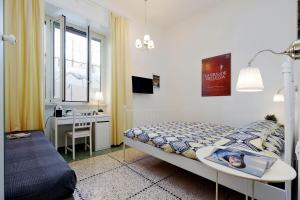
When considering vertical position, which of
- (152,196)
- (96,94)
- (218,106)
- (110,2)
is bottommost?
(152,196)

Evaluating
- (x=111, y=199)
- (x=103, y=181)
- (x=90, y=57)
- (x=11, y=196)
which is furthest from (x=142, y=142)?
(x=90, y=57)

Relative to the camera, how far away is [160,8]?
364 cm

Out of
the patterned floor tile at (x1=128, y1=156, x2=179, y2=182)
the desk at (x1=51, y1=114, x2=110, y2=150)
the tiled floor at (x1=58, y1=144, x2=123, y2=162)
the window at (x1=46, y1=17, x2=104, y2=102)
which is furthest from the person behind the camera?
the window at (x1=46, y1=17, x2=104, y2=102)

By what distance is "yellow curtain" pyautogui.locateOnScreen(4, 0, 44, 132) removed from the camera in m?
2.29

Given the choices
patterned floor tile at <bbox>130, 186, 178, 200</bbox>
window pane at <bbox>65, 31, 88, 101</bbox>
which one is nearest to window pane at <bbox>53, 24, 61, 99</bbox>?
window pane at <bbox>65, 31, 88, 101</bbox>

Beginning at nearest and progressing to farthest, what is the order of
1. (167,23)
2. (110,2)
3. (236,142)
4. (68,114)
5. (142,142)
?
(236,142)
(142,142)
(68,114)
(110,2)
(167,23)

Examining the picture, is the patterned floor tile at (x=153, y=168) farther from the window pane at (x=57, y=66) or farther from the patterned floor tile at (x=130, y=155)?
the window pane at (x=57, y=66)

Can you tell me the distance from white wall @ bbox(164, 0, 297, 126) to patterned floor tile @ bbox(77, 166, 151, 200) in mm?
2311

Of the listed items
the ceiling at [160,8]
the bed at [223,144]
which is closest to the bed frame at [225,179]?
the bed at [223,144]

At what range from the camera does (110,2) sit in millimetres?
3416

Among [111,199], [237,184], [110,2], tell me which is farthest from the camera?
[110,2]

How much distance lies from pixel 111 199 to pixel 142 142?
2.85ft

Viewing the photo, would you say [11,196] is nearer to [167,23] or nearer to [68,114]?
[68,114]

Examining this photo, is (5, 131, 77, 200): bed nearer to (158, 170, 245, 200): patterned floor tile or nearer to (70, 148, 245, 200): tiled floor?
(70, 148, 245, 200): tiled floor
